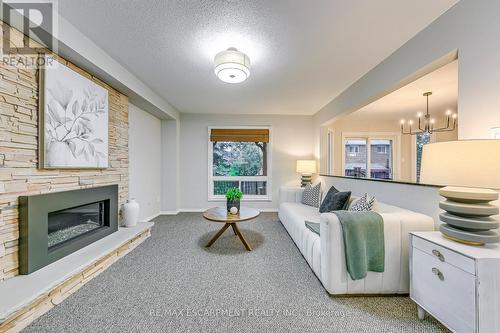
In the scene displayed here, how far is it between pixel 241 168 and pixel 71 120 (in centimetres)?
363

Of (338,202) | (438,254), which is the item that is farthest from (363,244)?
(338,202)

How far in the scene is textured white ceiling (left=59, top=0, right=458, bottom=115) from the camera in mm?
1749

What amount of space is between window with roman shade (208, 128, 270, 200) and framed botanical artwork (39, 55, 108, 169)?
2.79 metres

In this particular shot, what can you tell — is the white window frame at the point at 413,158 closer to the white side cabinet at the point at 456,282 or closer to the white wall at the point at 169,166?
the white side cabinet at the point at 456,282

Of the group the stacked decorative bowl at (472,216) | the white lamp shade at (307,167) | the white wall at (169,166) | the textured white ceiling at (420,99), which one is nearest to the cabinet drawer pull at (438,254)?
the stacked decorative bowl at (472,216)

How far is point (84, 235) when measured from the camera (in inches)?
97.0

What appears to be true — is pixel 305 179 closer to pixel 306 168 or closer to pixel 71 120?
pixel 306 168

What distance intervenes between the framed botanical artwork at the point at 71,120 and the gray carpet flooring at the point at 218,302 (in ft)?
4.13

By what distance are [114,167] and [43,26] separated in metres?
1.79

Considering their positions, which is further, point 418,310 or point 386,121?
point 386,121

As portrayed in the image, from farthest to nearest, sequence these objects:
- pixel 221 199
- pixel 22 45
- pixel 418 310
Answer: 1. pixel 221 199
2. pixel 22 45
3. pixel 418 310

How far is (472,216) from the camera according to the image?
4.53ft

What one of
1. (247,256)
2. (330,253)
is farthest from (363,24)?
(247,256)

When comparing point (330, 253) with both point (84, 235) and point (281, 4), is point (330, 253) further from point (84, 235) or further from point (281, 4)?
point (84, 235)
